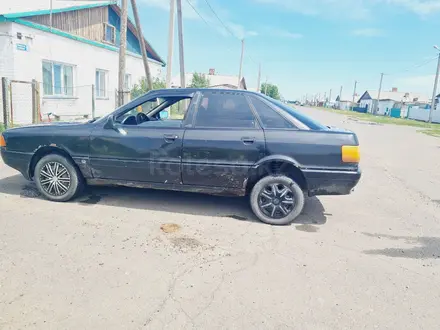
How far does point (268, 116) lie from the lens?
163 inches

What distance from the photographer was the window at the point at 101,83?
55.2 ft

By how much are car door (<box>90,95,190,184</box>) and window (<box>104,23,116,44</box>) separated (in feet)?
49.8

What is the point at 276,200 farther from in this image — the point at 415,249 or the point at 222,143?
the point at 415,249

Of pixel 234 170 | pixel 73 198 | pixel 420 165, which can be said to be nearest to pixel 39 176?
pixel 73 198

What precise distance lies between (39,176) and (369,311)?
4.37 metres

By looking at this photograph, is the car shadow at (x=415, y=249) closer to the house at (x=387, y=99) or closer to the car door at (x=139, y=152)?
the car door at (x=139, y=152)

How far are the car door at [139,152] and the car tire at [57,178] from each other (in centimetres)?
32

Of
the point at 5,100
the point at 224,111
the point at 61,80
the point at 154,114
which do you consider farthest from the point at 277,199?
the point at 61,80

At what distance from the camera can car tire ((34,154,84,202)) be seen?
4.50m

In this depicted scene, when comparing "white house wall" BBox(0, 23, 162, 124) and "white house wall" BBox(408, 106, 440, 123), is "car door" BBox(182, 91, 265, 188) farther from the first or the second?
"white house wall" BBox(408, 106, 440, 123)

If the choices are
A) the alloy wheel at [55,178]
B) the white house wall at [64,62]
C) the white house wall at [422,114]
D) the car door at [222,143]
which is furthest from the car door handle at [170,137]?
the white house wall at [422,114]

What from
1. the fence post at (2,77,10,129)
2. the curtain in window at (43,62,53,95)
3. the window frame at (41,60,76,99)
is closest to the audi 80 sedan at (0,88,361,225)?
the fence post at (2,77,10,129)

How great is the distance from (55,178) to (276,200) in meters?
3.09

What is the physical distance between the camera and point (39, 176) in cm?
455
